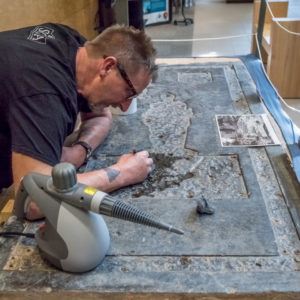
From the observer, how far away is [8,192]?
145 cm

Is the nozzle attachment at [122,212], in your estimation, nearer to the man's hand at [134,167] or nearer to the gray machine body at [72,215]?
the gray machine body at [72,215]

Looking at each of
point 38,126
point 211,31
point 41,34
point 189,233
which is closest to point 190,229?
point 189,233

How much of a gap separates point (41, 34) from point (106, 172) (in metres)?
0.46

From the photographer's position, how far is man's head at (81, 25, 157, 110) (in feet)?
3.71

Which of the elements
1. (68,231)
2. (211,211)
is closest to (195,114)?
(211,211)

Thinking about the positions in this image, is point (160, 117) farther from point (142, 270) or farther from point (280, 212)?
point (142, 270)

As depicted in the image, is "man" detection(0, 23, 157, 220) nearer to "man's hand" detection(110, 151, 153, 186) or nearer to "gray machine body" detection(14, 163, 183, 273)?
"man's hand" detection(110, 151, 153, 186)

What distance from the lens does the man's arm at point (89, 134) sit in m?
1.26

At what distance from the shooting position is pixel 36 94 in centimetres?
99

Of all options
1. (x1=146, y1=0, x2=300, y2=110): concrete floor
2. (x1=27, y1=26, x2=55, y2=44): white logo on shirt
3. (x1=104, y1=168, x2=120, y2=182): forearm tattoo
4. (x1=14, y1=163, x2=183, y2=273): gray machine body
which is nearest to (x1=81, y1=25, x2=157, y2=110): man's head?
(x1=27, y1=26, x2=55, y2=44): white logo on shirt

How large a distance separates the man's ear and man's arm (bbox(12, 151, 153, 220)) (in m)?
0.26

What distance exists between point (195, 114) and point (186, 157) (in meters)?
0.33

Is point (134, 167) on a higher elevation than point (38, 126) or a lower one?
lower

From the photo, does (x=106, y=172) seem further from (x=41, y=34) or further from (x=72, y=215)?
(x=41, y=34)
